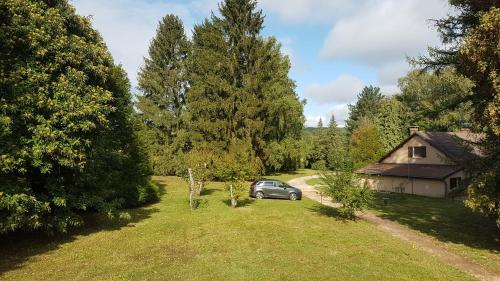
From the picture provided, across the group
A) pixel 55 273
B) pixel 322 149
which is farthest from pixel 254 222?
pixel 322 149

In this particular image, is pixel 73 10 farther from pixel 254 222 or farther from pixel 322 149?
pixel 322 149

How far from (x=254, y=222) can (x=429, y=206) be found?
15609 millimetres

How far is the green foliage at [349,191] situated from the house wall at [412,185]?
11.5m

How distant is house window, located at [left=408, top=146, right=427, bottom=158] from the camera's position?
3875cm

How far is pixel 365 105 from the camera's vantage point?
9375 centimetres

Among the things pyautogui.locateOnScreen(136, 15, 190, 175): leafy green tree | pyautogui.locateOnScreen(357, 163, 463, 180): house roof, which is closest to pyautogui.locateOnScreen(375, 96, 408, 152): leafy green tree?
pyautogui.locateOnScreen(357, 163, 463, 180): house roof

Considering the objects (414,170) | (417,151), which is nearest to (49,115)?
(414,170)

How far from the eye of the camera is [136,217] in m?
21.9

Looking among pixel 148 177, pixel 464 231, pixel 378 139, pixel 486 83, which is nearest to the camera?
pixel 486 83

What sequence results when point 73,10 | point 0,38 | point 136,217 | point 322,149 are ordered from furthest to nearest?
point 322,149, point 136,217, point 73,10, point 0,38

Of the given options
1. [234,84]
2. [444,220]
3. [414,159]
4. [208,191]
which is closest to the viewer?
[444,220]

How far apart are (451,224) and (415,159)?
20.1 metres

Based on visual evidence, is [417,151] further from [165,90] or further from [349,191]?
[165,90]

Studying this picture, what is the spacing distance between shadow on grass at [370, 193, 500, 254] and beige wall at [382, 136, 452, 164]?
21.2 ft
